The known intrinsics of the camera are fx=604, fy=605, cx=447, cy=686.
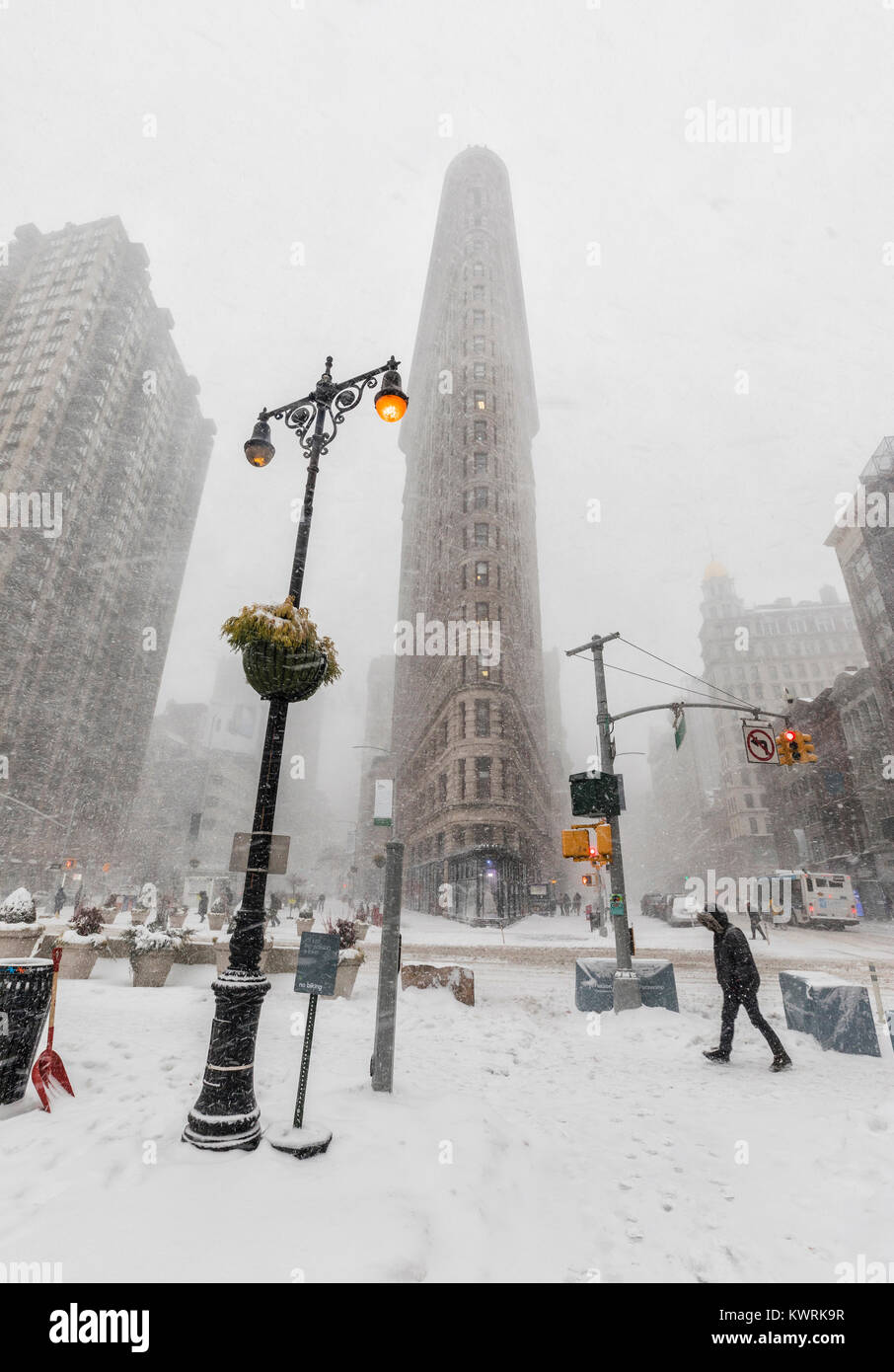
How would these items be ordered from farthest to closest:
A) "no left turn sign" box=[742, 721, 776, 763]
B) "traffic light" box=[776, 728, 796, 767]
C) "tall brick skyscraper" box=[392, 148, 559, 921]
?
"tall brick skyscraper" box=[392, 148, 559, 921]
"no left turn sign" box=[742, 721, 776, 763]
"traffic light" box=[776, 728, 796, 767]

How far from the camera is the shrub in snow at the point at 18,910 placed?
10.9m

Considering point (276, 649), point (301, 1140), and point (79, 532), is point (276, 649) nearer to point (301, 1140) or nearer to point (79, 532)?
point (301, 1140)

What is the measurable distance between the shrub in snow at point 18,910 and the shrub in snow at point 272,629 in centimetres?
854

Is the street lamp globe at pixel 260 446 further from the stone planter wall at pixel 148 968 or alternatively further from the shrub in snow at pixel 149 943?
the stone planter wall at pixel 148 968

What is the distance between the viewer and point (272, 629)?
5.71 meters

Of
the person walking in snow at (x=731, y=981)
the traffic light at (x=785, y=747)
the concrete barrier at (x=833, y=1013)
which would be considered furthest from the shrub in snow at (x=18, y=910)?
the traffic light at (x=785, y=747)

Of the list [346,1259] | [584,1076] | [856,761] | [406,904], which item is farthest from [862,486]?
[346,1259]

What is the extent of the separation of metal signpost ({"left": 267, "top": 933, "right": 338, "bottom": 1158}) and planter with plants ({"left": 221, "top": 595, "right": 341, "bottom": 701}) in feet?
7.42

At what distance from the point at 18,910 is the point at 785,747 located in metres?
17.0

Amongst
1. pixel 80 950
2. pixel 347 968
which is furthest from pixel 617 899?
pixel 80 950

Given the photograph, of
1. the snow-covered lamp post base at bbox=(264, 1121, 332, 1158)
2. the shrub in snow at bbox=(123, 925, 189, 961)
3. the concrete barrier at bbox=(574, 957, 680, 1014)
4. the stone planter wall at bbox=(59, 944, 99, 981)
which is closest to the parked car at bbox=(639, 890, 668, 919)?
the concrete barrier at bbox=(574, 957, 680, 1014)

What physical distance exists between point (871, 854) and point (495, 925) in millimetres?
34324

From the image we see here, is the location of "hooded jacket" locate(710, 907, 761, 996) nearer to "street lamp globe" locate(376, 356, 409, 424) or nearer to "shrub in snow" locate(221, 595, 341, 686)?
"shrub in snow" locate(221, 595, 341, 686)

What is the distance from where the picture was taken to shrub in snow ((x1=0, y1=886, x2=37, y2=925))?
10852 mm
